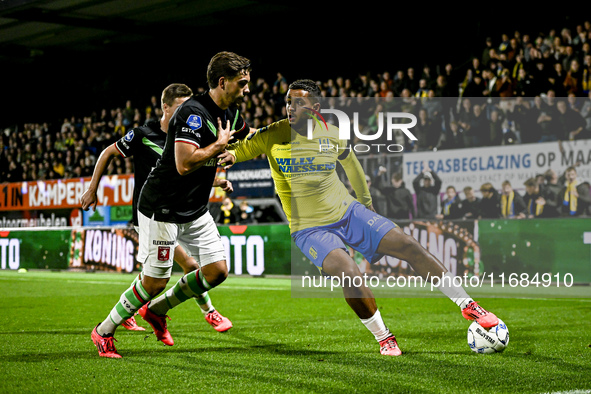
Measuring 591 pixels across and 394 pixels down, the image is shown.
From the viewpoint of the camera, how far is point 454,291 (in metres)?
5.46

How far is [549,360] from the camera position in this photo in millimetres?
5133

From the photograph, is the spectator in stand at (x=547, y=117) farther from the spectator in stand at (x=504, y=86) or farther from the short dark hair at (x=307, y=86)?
the short dark hair at (x=307, y=86)

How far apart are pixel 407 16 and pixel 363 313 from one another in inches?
688

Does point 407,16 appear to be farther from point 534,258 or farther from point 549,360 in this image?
point 549,360

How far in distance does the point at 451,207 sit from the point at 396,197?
0.93 m

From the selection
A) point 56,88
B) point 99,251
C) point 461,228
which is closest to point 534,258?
point 461,228

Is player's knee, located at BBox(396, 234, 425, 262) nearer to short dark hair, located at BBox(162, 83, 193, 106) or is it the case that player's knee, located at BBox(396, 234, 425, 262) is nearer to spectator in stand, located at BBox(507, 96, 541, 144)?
short dark hair, located at BBox(162, 83, 193, 106)

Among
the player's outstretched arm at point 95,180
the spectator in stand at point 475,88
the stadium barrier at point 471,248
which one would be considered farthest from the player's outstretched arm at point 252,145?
the spectator in stand at point 475,88

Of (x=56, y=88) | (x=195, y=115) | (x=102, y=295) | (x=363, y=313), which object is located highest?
(x=56, y=88)

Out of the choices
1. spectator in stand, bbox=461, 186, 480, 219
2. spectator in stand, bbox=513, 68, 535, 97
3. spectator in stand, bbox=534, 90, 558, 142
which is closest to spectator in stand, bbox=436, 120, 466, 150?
spectator in stand, bbox=461, 186, 480, 219

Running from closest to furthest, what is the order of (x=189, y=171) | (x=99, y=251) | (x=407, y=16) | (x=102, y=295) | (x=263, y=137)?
(x=189, y=171) < (x=263, y=137) < (x=102, y=295) < (x=99, y=251) < (x=407, y=16)

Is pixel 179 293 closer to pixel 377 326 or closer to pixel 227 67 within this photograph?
pixel 377 326

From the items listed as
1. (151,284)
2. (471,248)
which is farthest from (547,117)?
(151,284)

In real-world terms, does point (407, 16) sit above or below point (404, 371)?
above
